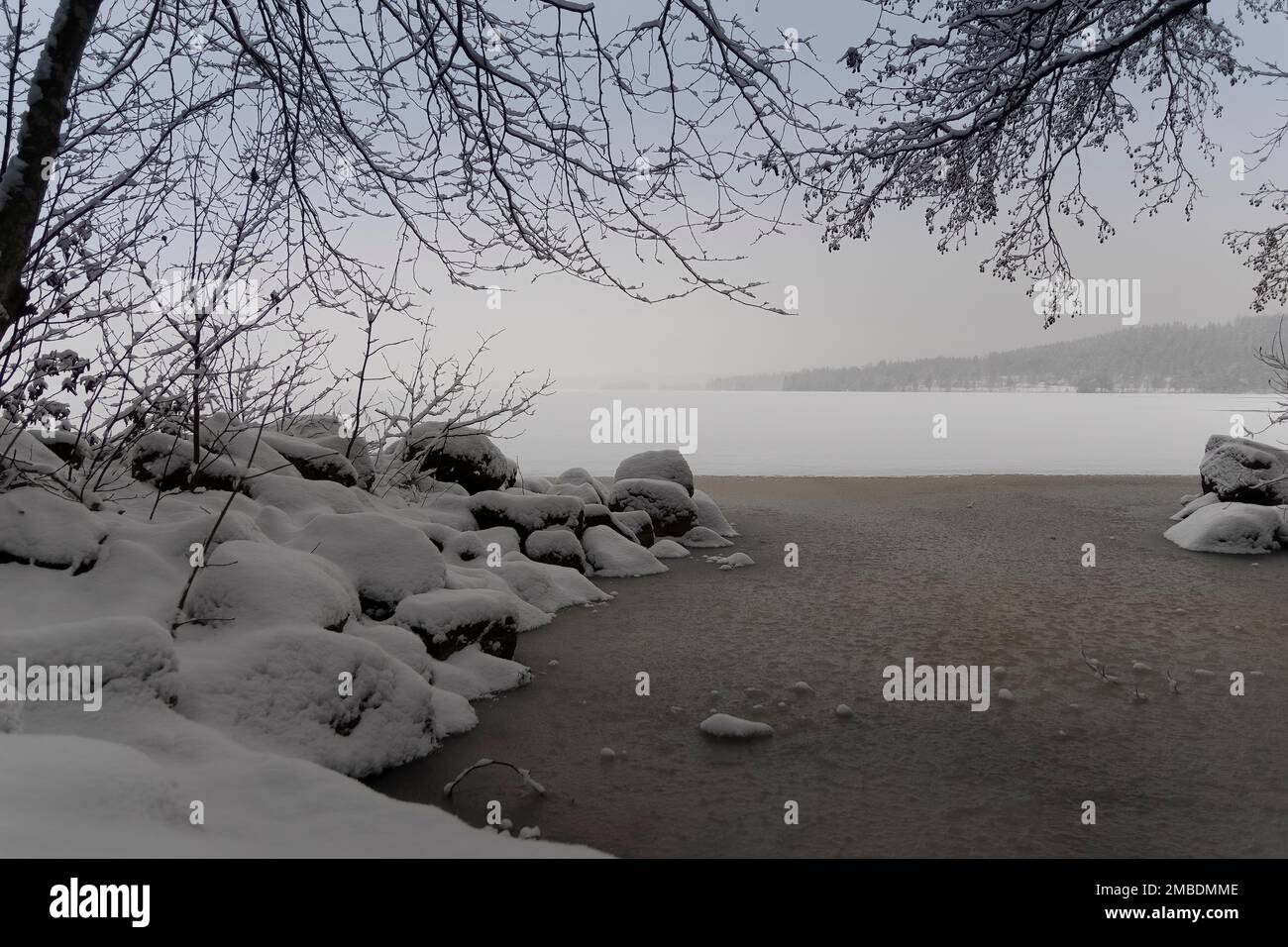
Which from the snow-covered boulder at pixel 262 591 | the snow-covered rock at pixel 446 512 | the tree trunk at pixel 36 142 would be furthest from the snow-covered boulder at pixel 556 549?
the tree trunk at pixel 36 142

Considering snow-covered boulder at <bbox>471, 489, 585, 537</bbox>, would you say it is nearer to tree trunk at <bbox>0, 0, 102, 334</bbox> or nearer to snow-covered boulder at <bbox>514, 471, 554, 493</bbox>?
snow-covered boulder at <bbox>514, 471, 554, 493</bbox>

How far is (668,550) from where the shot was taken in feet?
32.4

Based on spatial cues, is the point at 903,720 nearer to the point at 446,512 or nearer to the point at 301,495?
the point at 301,495

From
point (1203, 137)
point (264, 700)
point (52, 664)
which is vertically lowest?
point (264, 700)

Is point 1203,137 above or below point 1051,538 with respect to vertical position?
above

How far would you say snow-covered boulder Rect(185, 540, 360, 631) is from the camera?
4.46 metres

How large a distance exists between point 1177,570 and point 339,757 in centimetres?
887

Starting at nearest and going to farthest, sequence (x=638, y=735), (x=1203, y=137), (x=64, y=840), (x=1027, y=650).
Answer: (x=64, y=840) → (x=638, y=735) → (x=1027, y=650) → (x=1203, y=137)

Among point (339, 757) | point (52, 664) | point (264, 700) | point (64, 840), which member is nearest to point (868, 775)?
point (339, 757)

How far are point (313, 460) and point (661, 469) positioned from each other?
5.31 m

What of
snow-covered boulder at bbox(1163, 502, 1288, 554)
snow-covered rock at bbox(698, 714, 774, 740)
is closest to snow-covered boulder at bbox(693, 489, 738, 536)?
snow-covered boulder at bbox(1163, 502, 1288, 554)

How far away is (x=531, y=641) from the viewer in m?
6.18
